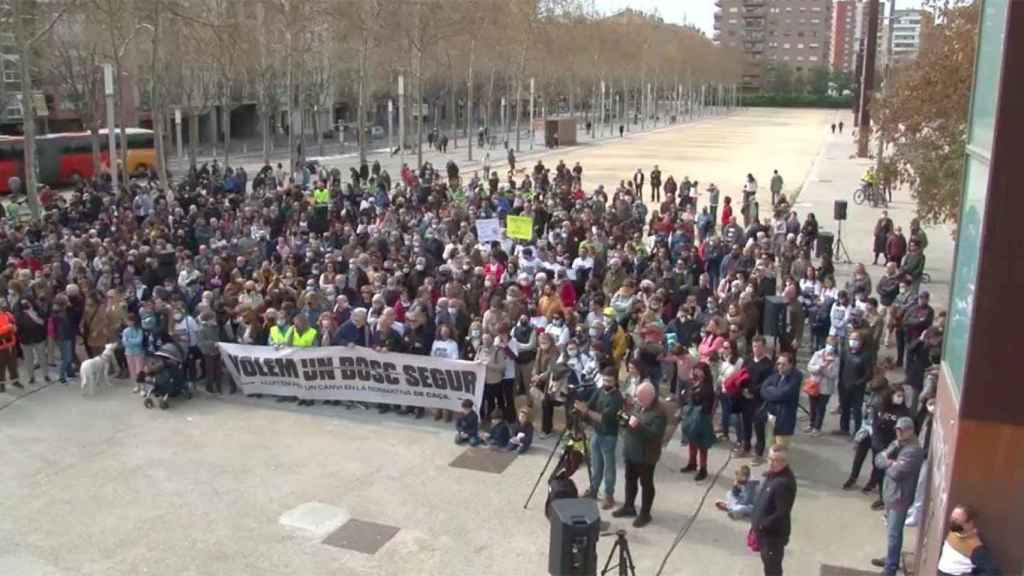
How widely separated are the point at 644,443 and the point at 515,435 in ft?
9.10

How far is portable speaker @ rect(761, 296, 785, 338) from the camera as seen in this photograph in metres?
15.0

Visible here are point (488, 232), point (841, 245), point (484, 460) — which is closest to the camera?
point (484, 460)

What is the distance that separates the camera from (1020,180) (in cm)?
672

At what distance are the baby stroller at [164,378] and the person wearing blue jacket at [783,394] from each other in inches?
327

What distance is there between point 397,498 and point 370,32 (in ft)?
141

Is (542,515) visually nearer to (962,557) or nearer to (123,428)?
(962,557)

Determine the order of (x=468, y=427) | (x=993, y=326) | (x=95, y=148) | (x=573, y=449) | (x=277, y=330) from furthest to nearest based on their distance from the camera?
(x=95, y=148)
(x=277, y=330)
(x=468, y=427)
(x=573, y=449)
(x=993, y=326)

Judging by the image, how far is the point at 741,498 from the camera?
10.2 meters

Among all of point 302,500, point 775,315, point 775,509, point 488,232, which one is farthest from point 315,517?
point 488,232

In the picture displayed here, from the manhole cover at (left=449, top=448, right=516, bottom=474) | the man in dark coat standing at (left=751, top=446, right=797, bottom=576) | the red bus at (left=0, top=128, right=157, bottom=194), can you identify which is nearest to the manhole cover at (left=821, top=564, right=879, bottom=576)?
the man in dark coat standing at (left=751, top=446, right=797, bottom=576)

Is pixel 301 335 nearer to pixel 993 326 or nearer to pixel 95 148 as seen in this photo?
pixel 993 326

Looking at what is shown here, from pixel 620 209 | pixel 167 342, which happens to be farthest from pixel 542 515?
pixel 620 209

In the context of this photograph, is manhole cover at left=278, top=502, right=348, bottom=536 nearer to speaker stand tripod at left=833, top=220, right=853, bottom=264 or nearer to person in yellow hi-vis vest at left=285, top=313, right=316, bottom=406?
person in yellow hi-vis vest at left=285, top=313, right=316, bottom=406

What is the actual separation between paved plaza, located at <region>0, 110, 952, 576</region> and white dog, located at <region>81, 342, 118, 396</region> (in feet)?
0.86
